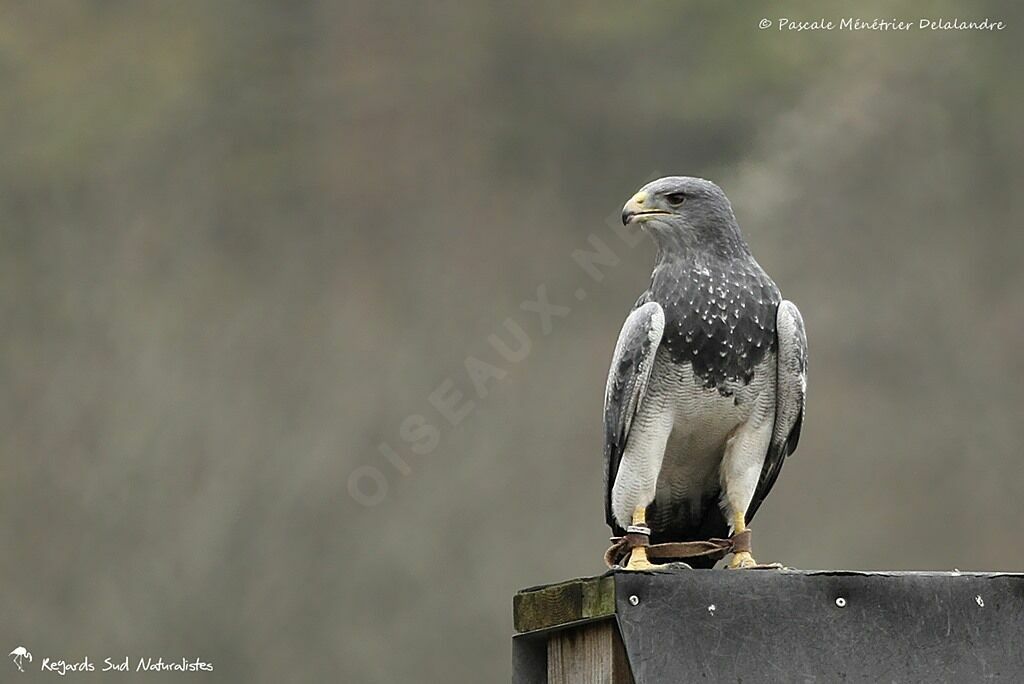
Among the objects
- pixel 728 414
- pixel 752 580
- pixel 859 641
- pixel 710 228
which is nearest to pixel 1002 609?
pixel 859 641

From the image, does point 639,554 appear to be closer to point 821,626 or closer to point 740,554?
point 740,554

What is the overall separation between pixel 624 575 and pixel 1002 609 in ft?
1.92

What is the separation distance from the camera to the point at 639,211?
2.45 metres

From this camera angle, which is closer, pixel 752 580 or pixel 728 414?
pixel 752 580

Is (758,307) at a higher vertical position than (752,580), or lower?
higher

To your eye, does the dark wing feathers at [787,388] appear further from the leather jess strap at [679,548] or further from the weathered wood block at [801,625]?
the weathered wood block at [801,625]

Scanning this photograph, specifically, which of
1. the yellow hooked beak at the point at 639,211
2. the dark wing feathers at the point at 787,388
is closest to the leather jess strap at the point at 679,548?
the dark wing feathers at the point at 787,388

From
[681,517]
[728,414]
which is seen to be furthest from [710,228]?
[681,517]

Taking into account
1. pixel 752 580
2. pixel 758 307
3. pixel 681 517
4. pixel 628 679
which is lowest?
pixel 628 679

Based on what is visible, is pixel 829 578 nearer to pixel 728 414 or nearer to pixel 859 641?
pixel 859 641

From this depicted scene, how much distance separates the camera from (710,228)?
2.43 meters

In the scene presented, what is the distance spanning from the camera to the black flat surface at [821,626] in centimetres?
206

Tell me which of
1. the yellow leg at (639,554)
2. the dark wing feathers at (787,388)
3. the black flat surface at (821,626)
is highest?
the dark wing feathers at (787,388)

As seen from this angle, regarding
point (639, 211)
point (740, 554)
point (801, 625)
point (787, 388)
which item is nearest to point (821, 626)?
point (801, 625)
